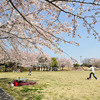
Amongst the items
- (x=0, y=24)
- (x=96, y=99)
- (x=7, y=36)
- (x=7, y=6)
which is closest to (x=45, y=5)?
(x=7, y=6)

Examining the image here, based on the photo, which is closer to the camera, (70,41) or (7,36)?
(70,41)

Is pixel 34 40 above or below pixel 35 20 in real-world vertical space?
below

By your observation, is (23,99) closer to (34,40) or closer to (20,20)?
(34,40)

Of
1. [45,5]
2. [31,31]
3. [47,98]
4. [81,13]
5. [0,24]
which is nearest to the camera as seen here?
[81,13]

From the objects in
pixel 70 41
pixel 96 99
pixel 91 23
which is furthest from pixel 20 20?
pixel 96 99

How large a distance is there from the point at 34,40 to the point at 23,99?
3.36 m

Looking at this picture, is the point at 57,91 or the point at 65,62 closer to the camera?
the point at 57,91

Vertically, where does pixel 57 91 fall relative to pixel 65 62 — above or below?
below

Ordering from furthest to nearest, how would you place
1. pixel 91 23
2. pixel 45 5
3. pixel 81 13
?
pixel 45 5 < pixel 81 13 < pixel 91 23

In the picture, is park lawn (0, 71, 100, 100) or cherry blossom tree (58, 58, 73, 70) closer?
park lawn (0, 71, 100, 100)

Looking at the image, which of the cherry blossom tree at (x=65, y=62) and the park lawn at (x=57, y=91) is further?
the cherry blossom tree at (x=65, y=62)

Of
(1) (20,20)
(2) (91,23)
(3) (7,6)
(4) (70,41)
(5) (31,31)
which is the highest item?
(3) (7,6)

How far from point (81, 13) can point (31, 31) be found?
3.19 meters

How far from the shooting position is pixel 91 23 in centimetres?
372
